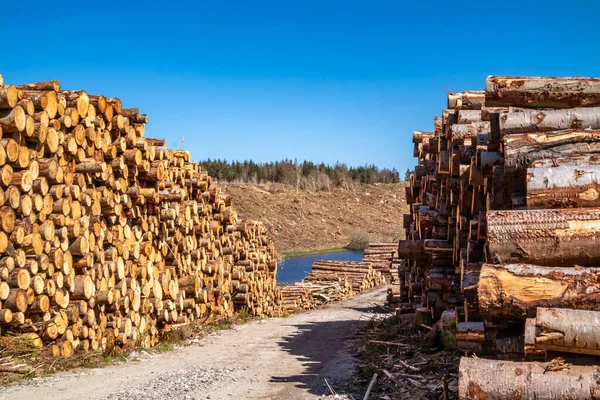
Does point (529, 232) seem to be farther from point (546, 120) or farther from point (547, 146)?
point (546, 120)

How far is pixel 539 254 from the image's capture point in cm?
496

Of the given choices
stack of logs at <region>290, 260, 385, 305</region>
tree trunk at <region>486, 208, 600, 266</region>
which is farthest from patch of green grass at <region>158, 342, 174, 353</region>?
stack of logs at <region>290, 260, 385, 305</region>

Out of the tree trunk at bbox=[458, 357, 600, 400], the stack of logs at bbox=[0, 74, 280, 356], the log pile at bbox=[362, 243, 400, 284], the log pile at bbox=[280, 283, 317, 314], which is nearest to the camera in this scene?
the tree trunk at bbox=[458, 357, 600, 400]

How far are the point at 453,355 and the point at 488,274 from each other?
112 inches

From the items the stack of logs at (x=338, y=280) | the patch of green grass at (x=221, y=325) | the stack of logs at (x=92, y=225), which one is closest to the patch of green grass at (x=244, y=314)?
the patch of green grass at (x=221, y=325)

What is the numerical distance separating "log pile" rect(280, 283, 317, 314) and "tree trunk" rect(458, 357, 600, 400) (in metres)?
16.0

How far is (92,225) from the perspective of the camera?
904 centimetres

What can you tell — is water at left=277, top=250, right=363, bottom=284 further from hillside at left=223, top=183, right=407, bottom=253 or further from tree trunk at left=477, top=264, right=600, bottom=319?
tree trunk at left=477, top=264, right=600, bottom=319

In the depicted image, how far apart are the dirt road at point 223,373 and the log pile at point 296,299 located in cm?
860

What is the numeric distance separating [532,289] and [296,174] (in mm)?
58038

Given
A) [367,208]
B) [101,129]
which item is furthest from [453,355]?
[367,208]

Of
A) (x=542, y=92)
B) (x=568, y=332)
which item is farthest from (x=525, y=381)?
(x=542, y=92)

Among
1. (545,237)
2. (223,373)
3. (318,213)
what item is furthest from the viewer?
(318,213)

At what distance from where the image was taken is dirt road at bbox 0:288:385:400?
6.89 m
